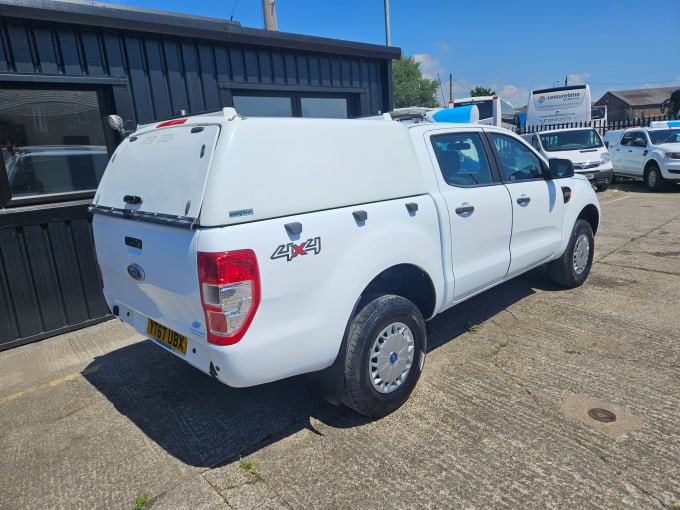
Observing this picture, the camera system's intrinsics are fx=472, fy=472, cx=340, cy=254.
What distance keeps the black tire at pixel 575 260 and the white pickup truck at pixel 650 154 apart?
9343 millimetres

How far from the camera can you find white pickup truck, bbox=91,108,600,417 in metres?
2.35

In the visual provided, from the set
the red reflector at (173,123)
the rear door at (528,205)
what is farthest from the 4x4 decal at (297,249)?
the rear door at (528,205)

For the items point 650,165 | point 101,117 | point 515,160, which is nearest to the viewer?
point 515,160

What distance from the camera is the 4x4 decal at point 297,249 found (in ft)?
7.86

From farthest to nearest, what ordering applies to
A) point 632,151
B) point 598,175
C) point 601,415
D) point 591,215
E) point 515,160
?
point 632,151, point 598,175, point 591,215, point 515,160, point 601,415

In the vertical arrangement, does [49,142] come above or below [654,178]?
above

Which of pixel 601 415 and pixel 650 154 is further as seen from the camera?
pixel 650 154

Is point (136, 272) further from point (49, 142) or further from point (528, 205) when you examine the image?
point (528, 205)

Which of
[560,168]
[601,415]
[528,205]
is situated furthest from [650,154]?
[601,415]

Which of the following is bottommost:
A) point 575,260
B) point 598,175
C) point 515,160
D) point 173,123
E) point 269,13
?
point 575,260

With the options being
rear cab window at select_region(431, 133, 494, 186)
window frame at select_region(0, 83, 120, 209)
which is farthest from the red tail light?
window frame at select_region(0, 83, 120, 209)

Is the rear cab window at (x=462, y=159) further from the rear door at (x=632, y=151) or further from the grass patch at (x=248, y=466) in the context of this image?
the rear door at (x=632, y=151)

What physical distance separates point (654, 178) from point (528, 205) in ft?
37.0

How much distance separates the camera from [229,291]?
227 centimetres
